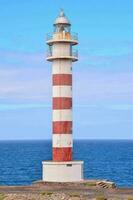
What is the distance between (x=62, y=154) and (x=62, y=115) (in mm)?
2722

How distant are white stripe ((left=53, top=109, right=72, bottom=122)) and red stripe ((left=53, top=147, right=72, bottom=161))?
6.76ft

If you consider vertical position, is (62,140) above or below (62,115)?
below

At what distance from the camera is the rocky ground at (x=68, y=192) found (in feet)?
98.6

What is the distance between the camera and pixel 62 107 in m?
38.7

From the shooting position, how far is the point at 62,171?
38.6 meters

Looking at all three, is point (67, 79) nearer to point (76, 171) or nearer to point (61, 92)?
point (61, 92)

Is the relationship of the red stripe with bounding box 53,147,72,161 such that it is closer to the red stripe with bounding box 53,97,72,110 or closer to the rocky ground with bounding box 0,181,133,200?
the rocky ground with bounding box 0,181,133,200

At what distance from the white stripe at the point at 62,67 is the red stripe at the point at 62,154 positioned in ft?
17.6

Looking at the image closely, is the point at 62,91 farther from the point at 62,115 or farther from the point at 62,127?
the point at 62,127

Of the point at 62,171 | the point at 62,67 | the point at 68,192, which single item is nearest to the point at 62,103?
the point at 62,67

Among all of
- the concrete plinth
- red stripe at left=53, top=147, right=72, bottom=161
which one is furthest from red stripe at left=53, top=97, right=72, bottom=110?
the concrete plinth

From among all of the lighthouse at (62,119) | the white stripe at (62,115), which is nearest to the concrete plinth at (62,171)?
the lighthouse at (62,119)

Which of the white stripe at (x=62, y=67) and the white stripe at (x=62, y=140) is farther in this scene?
the white stripe at (x=62, y=67)

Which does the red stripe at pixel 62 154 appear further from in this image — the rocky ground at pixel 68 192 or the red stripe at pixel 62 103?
the red stripe at pixel 62 103
